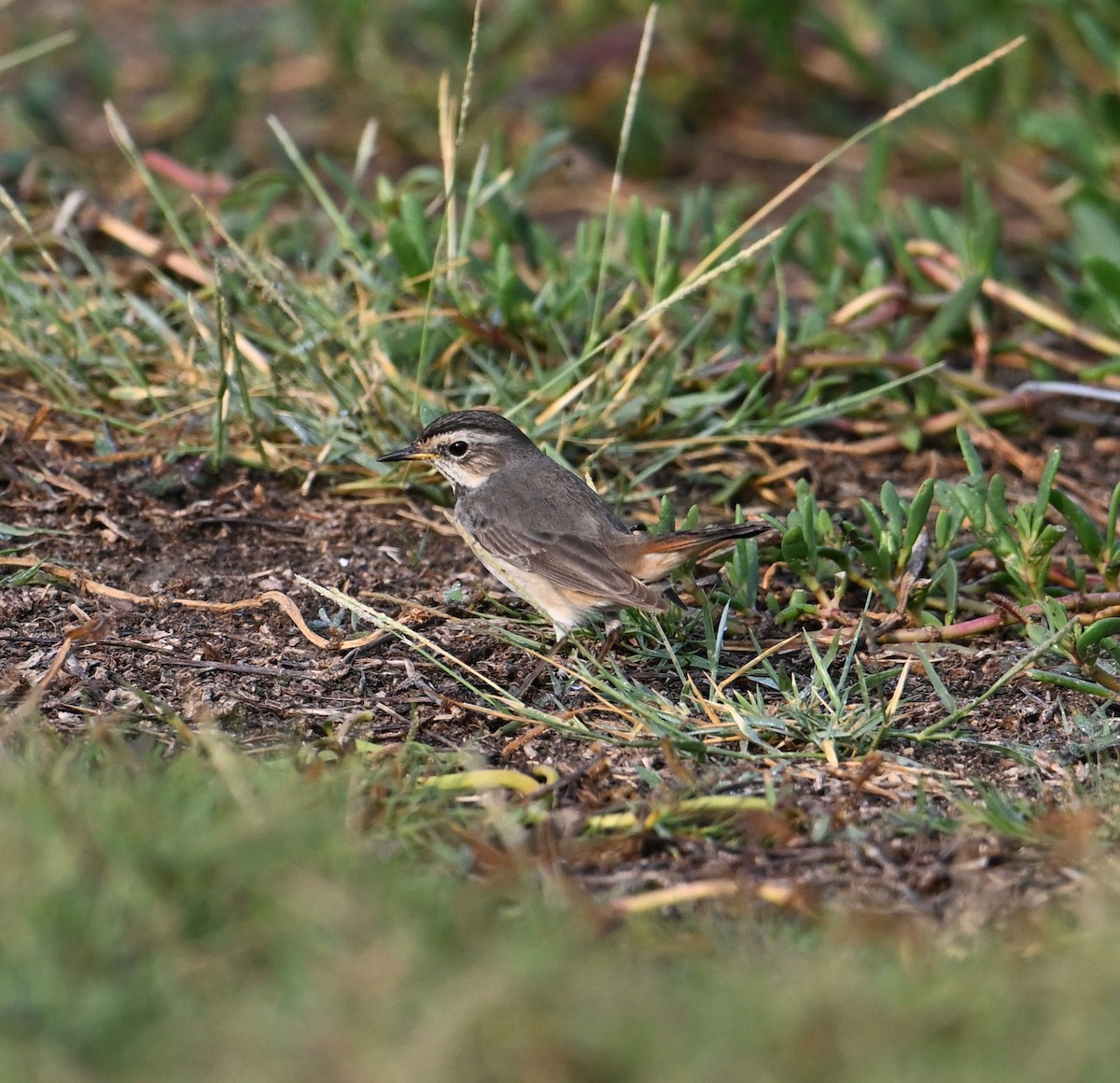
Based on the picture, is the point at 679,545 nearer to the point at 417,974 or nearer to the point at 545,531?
the point at 545,531

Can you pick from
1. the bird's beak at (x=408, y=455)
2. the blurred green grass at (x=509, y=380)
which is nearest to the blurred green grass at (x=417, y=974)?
the blurred green grass at (x=509, y=380)

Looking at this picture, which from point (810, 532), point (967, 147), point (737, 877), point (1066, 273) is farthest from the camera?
point (967, 147)

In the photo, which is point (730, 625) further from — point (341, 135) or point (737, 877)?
point (341, 135)

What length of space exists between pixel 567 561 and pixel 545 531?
0.25 meters

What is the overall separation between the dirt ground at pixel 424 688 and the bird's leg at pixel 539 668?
0.06 m

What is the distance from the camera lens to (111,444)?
253 inches

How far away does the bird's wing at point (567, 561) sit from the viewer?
17.3 feet

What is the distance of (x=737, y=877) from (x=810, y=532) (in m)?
1.82

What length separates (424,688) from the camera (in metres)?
5.21

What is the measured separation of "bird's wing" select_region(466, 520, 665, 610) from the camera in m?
5.27

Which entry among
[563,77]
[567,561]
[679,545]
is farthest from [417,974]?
[563,77]

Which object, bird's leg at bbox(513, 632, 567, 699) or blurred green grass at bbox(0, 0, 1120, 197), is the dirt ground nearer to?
bird's leg at bbox(513, 632, 567, 699)

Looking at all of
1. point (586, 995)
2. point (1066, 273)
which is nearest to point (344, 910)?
point (586, 995)

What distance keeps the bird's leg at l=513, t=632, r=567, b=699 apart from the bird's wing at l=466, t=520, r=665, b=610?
201 millimetres
